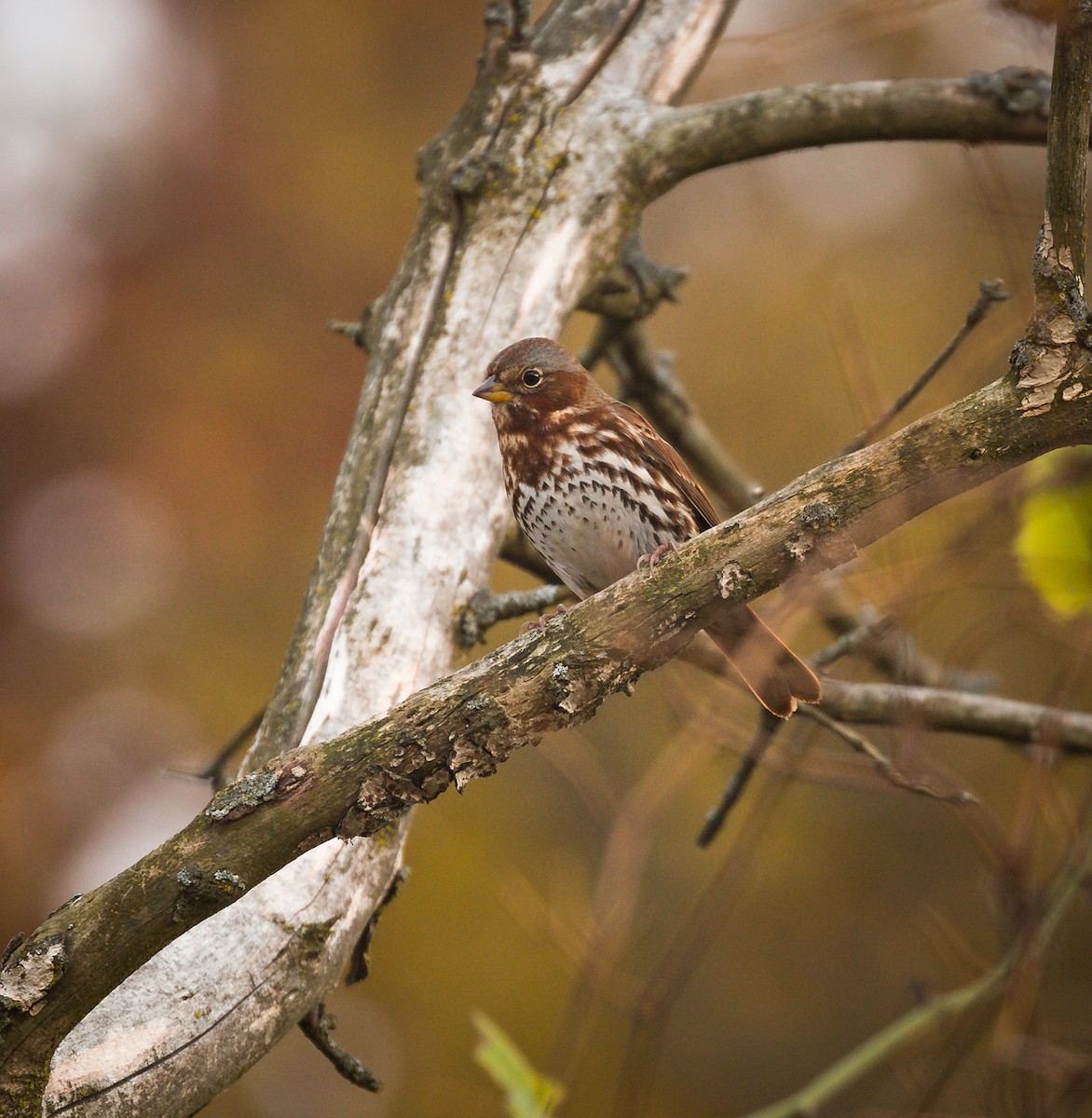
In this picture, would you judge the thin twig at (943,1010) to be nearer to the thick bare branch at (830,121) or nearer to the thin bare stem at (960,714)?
the thin bare stem at (960,714)

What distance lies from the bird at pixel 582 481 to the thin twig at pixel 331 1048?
1500 millimetres

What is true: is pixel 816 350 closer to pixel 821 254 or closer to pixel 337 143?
pixel 821 254

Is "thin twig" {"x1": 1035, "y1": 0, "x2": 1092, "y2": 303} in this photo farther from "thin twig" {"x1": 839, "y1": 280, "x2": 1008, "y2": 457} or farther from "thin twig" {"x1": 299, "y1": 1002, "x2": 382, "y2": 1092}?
"thin twig" {"x1": 299, "y1": 1002, "x2": 382, "y2": 1092}

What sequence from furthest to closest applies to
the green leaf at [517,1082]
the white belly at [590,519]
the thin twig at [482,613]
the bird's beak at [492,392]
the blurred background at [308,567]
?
the blurred background at [308,567]
the white belly at [590,519]
the bird's beak at [492,392]
the thin twig at [482,613]
the green leaf at [517,1082]

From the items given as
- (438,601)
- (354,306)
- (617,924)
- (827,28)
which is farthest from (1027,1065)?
(354,306)

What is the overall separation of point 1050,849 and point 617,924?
530 centimetres

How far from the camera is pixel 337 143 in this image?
8.06 m

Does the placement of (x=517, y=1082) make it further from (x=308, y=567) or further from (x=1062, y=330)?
(x=308, y=567)

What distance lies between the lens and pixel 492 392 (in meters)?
3.58

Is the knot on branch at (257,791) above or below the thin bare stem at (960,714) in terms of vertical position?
above

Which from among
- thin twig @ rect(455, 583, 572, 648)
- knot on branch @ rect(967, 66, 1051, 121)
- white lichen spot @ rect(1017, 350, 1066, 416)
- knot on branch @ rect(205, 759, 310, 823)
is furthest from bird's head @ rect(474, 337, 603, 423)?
white lichen spot @ rect(1017, 350, 1066, 416)

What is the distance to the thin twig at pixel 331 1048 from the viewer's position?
2748 millimetres

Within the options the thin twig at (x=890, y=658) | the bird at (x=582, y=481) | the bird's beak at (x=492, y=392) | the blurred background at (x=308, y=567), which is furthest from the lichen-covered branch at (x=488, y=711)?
the blurred background at (x=308, y=567)

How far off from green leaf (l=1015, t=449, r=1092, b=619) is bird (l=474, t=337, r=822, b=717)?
80 centimetres
